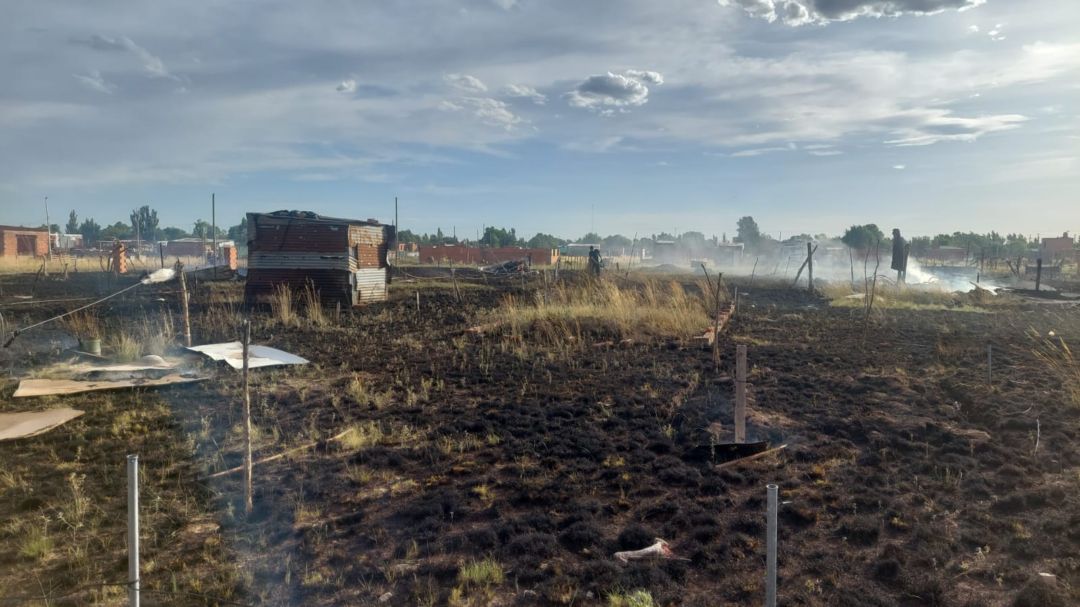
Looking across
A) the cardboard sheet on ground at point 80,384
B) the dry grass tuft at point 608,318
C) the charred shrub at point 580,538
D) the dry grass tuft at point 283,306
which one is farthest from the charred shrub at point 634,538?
the dry grass tuft at point 283,306

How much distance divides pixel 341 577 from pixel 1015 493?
485 cm

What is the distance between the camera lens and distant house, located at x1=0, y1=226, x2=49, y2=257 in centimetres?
4378

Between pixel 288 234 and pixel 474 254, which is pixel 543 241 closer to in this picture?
pixel 474 254

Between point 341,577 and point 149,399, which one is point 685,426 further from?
point 149,399

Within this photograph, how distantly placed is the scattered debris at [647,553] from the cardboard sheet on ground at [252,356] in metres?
7.32

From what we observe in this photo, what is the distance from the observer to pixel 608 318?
13.7 metres

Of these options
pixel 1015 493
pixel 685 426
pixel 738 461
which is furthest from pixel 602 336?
pixel 1015 493

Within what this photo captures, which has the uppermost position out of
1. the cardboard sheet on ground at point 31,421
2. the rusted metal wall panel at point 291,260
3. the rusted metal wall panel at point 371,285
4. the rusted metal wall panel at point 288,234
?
the rusted metal wall panel at point 288,234

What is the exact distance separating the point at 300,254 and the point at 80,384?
935 cm

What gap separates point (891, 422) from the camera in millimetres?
6805

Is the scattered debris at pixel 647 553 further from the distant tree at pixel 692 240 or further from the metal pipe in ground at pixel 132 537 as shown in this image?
the distant tree at pixel 692 240

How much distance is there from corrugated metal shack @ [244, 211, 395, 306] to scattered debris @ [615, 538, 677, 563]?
49.1ft

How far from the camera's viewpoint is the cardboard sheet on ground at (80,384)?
7.82 metres

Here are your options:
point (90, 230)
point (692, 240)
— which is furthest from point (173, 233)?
point (692, 240)
